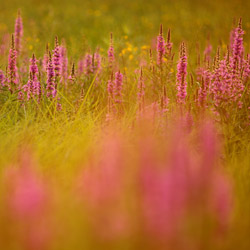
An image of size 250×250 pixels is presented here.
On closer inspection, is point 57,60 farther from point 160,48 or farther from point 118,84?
point 160,48

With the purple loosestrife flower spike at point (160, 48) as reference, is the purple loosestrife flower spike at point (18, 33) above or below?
above

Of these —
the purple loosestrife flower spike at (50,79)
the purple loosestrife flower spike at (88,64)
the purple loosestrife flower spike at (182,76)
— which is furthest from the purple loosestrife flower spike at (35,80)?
the purple loosestrife flower spike at (182,76)

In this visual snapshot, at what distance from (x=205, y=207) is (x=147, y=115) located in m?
1.93

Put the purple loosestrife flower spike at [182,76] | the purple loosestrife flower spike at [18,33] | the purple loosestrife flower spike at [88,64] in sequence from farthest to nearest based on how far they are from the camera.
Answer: the purple loosestrife flower spike at [18,33] → the purple loosestrife flower spike at [88,64] → the purple loosestrife flower spike at [182,76]

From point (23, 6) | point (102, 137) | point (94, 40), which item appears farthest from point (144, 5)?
point (102, 137)

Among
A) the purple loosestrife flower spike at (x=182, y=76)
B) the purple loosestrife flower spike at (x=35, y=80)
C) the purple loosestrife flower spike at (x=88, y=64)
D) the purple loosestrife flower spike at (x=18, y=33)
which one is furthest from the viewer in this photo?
the purple loosestrife flower spike at (x=18, y=33)

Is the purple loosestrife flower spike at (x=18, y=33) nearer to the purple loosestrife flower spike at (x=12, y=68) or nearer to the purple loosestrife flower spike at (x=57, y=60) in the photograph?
the purple loosestrife flower spike at (x=12, y=68)

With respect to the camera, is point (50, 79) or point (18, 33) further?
point (18, 33)

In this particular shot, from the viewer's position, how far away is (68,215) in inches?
78.5

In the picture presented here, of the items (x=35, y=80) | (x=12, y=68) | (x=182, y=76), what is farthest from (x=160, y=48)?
(x=12, y=68)

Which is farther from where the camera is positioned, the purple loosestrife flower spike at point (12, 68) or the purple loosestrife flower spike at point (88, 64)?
the purple loosestrife flower spike at point (88, 64)

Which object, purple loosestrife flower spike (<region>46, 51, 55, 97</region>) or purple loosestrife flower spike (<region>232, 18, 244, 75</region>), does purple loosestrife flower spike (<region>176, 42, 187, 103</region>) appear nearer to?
purple loosestrife flower spike (<region>232, 18, 244, 75</region>)

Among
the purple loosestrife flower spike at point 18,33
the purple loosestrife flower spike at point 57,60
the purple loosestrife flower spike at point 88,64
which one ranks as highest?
the purple loosestrife flower spike at point 18,33

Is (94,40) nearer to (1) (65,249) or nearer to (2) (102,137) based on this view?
(2) (102,137)
